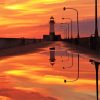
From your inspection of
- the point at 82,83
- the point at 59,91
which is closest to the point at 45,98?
the point at 59,91

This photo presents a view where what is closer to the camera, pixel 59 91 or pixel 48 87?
pixel 59 91

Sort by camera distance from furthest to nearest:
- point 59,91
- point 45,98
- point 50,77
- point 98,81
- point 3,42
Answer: point 3,42
point 50,77
point 98,81
point 59,91
point 45,98

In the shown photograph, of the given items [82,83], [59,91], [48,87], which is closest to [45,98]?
[59,91]

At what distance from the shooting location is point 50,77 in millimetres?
18922

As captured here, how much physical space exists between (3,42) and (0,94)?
6094 centimetres

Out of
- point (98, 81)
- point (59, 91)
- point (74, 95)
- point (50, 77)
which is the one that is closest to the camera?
point (74, 95)

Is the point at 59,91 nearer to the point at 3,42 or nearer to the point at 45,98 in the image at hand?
the point at 45,98

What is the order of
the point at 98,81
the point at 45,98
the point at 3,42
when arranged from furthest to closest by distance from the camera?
the point at 3,42 < the point at 98,81 < the point at 45,98

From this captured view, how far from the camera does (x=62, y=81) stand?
679 inches

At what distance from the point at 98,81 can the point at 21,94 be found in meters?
4.12

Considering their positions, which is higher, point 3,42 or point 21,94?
point 21,94

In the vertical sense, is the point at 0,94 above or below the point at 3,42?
above

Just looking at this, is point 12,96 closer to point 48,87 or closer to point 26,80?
point 48,87

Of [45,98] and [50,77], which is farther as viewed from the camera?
[50,77]
